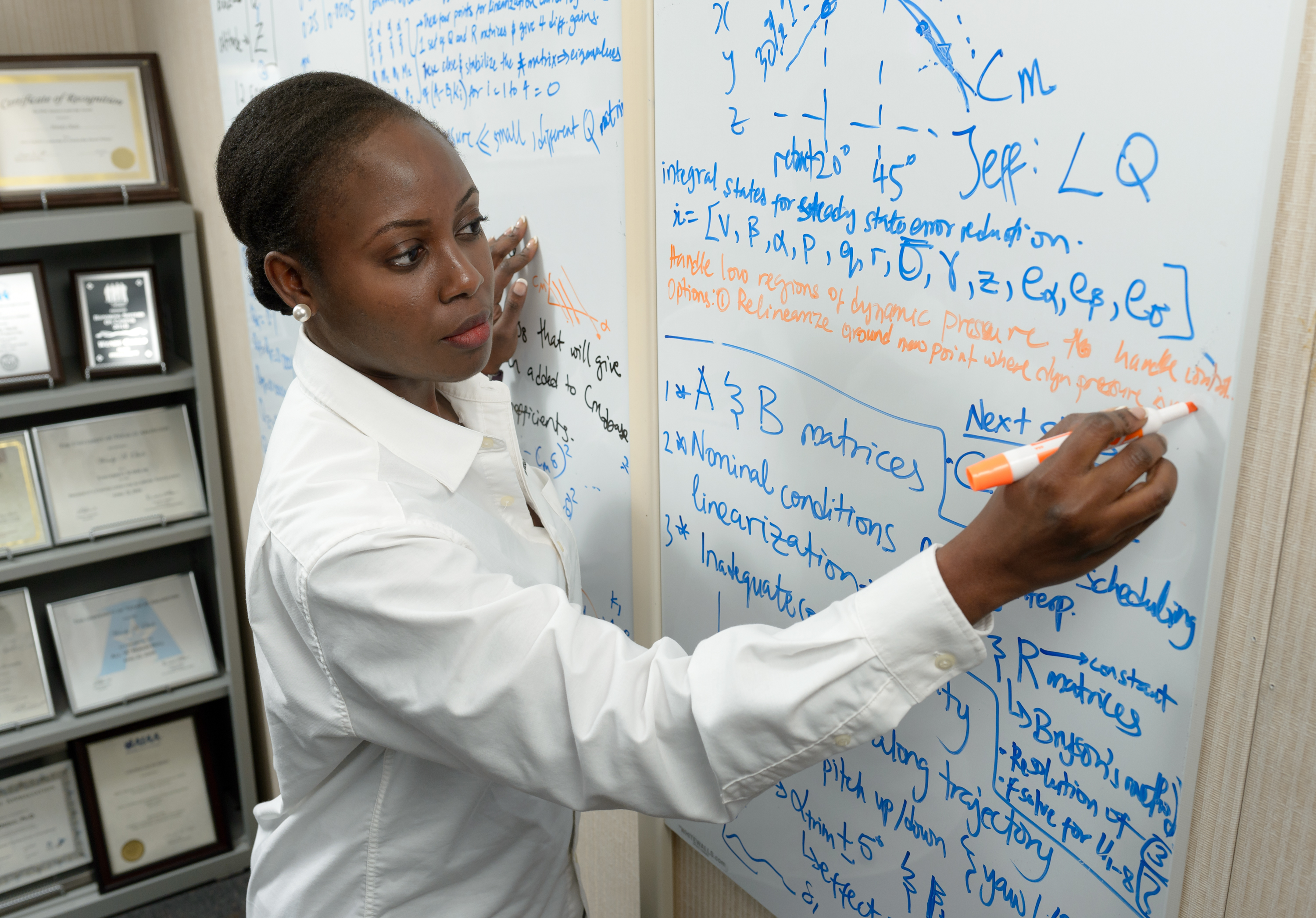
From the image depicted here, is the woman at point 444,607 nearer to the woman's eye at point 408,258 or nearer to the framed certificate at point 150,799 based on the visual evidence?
the woman's eye at point 408,258

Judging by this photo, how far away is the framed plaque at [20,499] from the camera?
2.17 m

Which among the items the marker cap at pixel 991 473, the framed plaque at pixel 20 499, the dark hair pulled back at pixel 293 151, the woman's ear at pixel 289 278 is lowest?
the framed plaque at pixel 20 499

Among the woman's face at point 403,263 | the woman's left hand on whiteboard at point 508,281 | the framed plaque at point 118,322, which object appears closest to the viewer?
the woman's face at point 403,263

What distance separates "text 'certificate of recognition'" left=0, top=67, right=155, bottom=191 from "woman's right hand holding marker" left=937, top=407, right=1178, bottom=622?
2242 millimetres

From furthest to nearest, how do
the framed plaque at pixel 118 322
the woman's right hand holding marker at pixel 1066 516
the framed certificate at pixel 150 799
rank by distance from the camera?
the framed certificate at pixel 150 799 → the framed plaque at pixel 118 322 → the woman's right hand holding marker at pixel 1066 516

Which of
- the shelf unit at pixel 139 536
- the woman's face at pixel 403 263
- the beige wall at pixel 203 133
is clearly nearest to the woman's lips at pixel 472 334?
the woman's face at pixel 403 263

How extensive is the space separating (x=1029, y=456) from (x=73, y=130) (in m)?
2.29

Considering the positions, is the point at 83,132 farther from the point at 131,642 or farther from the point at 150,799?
the point at 150,799

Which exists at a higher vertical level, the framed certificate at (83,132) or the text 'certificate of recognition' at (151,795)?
the framed certificate at (83,132)

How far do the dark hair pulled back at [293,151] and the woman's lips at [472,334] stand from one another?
0.13 metres

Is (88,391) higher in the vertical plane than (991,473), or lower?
lower

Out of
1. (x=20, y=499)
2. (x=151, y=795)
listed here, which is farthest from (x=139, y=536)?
(x=151, y=795)

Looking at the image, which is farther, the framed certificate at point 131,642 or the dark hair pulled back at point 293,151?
the framed certificate at point 131,642

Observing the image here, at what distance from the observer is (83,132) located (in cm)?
218
